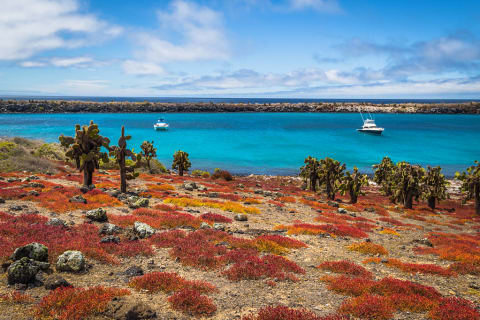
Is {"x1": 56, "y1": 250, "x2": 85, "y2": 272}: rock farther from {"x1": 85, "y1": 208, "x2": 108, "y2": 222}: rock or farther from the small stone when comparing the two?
{"x1": 85, "y1": 208, "x2": 108, "y2": 222}: rock

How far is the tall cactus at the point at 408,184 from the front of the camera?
35219mm

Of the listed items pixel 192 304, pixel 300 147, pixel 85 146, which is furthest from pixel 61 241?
pixel 300 147

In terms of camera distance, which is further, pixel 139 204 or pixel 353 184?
pixel 353 184

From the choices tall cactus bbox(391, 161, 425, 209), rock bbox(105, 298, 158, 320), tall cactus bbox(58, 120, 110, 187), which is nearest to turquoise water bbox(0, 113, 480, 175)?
tall cactus bbox(391, 161, 425, 209)

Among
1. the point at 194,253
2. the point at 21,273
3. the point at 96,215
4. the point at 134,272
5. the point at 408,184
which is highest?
the point at 21,273

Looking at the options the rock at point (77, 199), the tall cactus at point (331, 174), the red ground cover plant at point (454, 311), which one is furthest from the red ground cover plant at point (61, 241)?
the tall cactus at point (331, 174)

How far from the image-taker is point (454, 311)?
8945 mm

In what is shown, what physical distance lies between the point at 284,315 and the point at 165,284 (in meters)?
4.17

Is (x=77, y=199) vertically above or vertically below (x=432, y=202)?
above

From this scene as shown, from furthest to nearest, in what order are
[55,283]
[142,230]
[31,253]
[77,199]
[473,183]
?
[473,183] → [77,199] → [142,230] → [31,253] → [55,283]

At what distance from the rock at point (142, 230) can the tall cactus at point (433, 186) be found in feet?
111

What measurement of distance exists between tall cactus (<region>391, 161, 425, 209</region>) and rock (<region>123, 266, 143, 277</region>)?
33513 mm

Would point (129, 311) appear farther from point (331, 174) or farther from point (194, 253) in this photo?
point (331, 174)

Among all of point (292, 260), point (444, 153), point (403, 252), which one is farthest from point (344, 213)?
point (444, 153)
